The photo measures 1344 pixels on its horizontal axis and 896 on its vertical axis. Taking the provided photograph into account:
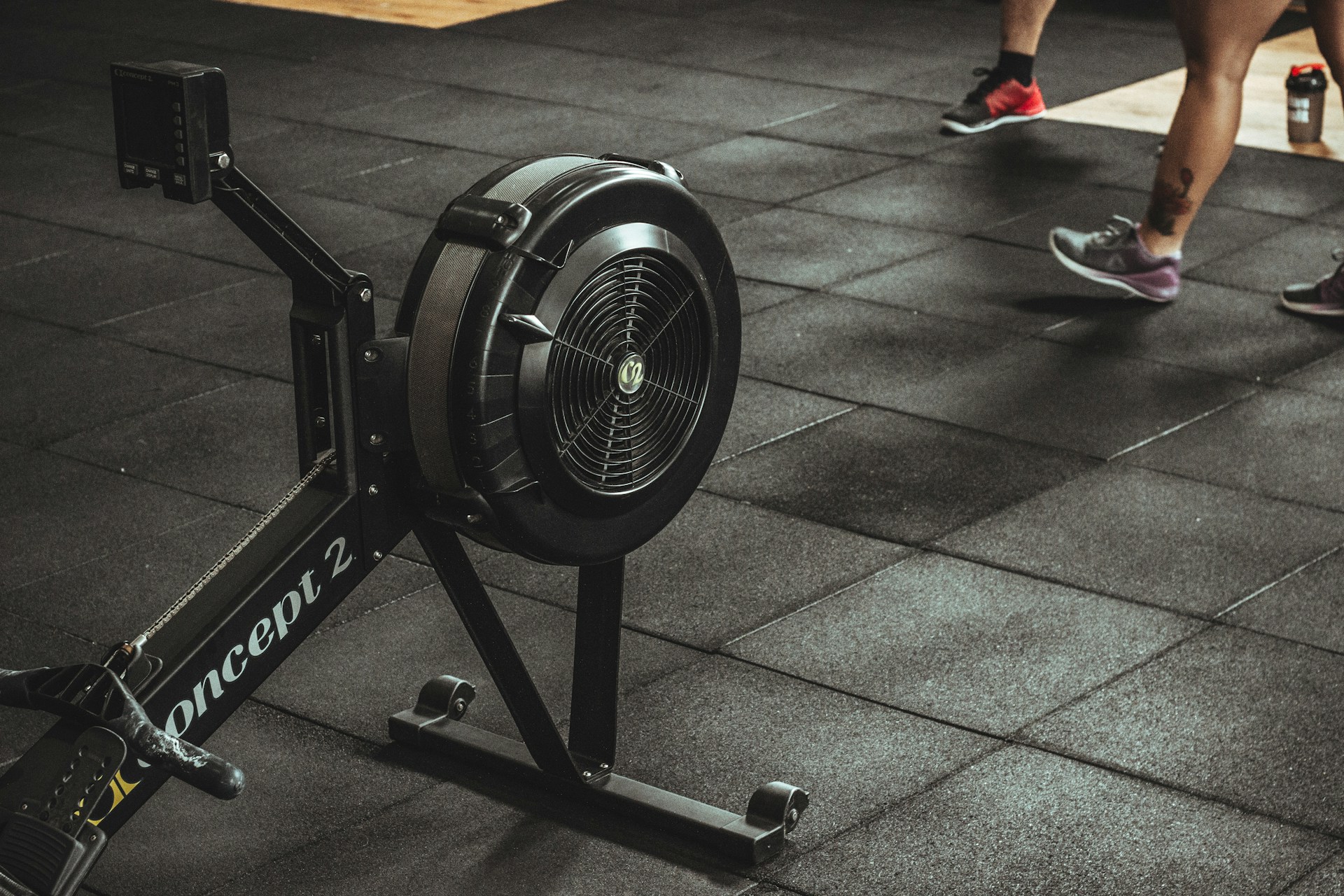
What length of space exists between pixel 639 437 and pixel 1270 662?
1116 millimetres

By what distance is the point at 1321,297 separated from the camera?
3910 millimetres

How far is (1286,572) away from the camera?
2.79 m

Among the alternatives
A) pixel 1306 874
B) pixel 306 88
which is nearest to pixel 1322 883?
pixel 1306 874

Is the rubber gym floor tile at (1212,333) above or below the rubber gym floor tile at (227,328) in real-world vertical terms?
above

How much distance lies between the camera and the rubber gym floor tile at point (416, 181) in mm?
4840

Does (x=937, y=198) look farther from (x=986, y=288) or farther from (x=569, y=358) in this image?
(x=569, y=358)

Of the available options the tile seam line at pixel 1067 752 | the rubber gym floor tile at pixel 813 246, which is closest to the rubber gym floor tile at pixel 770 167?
the rubber gym floor tile at pixel 813 246

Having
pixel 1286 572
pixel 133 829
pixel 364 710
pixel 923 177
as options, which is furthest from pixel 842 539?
pixel 923 177

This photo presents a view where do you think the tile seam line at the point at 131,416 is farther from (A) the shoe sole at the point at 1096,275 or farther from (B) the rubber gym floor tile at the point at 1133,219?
(B) the rubber gym floor tile at the point at 1133,219

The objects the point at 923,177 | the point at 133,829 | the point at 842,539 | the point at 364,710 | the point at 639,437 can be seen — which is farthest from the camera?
the point at 923,177

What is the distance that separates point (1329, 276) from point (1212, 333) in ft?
1.46

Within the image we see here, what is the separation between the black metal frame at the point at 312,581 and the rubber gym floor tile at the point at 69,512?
116 centimetres

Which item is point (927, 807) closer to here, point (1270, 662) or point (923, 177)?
point (1270, 662)

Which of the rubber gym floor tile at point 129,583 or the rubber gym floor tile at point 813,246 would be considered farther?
the rubber gym floor tile at point 813,246
